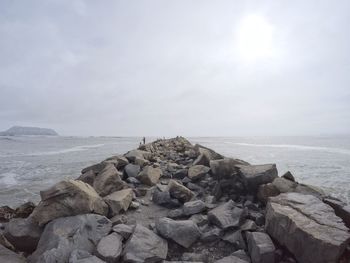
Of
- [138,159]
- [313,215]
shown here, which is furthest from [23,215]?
[313,215]

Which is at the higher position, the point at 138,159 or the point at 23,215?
the point at 138,159

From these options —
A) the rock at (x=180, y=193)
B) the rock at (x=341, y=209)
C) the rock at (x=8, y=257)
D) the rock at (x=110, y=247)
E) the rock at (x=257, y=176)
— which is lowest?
the rock at (x=8, y=257)

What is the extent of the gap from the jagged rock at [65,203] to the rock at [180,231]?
1.42 m

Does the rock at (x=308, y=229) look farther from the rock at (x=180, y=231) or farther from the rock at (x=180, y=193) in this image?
the rock at (x=180, y=193)

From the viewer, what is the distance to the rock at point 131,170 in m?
8.68

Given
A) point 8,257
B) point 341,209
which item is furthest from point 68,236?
point 341,209

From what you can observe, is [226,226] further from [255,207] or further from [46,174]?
[46,174]

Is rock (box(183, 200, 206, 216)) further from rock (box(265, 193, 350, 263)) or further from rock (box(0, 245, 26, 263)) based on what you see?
rock (box(0, 245, 26, 263))

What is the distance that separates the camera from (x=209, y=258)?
4484mm

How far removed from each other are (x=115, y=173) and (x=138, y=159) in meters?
2.51

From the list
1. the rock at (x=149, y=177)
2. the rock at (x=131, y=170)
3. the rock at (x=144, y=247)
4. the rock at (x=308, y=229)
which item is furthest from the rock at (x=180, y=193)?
the rock at (x=308, y=229)

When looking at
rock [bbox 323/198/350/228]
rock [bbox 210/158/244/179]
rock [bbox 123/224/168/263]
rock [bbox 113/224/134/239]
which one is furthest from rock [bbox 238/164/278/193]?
rock [bbox 113/224/134/239]

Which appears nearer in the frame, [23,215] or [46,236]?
[46,236]

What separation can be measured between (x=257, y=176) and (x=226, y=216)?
1491 millimetres
